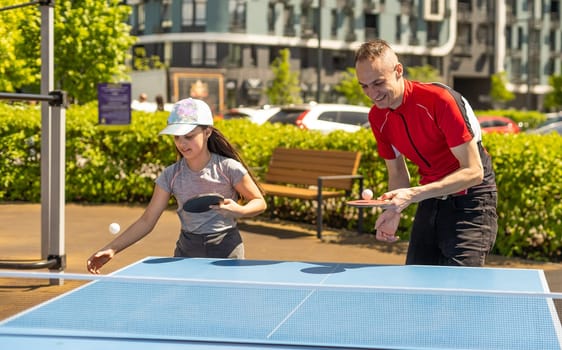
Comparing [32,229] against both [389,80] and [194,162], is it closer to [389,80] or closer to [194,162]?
[194,162]

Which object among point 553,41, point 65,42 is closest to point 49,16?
point 65,42

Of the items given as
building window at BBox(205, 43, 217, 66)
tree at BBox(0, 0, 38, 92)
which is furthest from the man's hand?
building window at BBox(205, 43, 217, 66)

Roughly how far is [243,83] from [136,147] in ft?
170

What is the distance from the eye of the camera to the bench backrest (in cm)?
1194

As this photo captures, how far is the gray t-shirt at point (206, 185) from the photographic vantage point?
5.08 metres

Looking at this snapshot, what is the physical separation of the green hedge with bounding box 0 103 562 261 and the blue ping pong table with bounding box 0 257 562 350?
5644 millimetres

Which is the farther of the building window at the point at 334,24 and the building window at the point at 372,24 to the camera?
the building window at the point at 372,24

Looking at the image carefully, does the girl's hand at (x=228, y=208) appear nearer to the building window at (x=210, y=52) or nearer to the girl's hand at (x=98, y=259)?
the girl's hand at (x=98, y=259)

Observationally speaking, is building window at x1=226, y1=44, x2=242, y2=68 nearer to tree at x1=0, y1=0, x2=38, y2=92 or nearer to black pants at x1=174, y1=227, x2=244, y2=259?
tree at x1=0, y1=0, x2=38, y2=92

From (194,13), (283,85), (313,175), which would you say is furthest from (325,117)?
(194,13)

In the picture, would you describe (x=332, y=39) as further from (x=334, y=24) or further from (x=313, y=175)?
(x=313, y=175)

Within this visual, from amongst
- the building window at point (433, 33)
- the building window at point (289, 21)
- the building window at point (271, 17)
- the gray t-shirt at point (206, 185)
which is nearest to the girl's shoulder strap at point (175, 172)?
the gray t-shirt at point (206, 185)

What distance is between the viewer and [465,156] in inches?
175

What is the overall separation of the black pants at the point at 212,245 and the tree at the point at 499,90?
237ft
